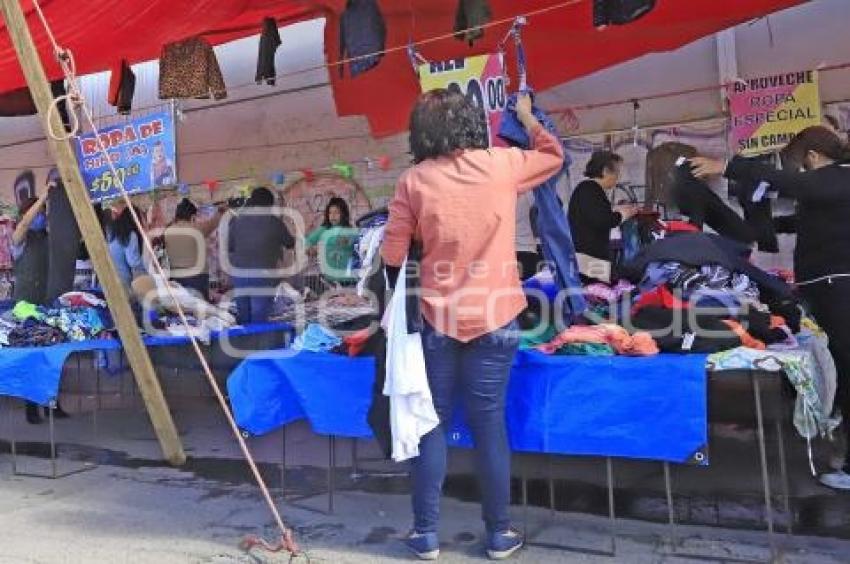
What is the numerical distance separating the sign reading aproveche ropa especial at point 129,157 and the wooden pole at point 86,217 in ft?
0.50

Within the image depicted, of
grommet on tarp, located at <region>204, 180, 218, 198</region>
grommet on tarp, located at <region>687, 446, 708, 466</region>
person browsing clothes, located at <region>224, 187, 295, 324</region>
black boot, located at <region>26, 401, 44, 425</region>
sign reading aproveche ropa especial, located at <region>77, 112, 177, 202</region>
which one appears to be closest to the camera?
grommet on tarp, located at <region>687, 446, 708, 466</region>

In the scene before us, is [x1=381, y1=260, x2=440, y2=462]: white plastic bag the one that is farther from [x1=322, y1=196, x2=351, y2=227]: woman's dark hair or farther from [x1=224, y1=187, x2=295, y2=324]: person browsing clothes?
[x1=322, y1=196, x2=351, y2=227]: woman's dark hair

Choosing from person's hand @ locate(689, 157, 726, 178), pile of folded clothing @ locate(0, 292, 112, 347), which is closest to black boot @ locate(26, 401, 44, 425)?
pile of folded clothing @ locate(0, 292, 112, 347)

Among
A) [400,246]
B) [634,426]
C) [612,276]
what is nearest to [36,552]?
[400,246]

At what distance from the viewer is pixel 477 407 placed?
3.30 metres

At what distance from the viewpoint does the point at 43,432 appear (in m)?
6.64

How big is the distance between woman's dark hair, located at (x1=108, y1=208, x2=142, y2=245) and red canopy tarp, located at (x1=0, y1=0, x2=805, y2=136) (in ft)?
4.18

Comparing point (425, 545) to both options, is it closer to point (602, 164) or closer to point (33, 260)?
point (602, 164)

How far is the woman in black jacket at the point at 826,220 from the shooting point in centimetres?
376

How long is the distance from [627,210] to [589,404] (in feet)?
7.45

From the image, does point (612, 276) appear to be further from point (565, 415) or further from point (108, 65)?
point (108, 65)

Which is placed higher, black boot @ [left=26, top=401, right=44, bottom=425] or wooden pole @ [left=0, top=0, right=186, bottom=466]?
wooden pole @ [left=0, top=0, right=186, bottom=466]

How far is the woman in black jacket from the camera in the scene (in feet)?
12.3

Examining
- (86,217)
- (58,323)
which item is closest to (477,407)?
(86,217)
